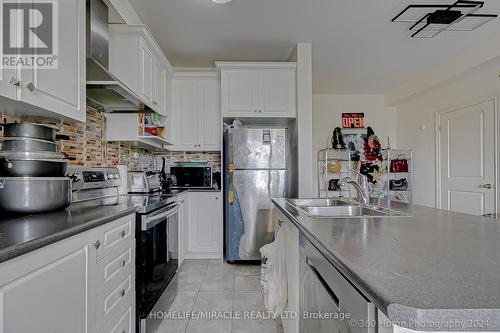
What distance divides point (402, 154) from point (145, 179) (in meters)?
4.60

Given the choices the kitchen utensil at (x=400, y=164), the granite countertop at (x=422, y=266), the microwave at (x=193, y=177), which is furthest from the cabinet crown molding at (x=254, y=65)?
the kitchen utensil at (x=400, y=164)

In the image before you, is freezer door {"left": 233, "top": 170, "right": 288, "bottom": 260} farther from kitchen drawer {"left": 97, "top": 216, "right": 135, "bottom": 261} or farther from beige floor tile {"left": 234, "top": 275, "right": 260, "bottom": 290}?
kitchen drawer {"left": 97, "top": 216, "right": 135, "bottom": 261}

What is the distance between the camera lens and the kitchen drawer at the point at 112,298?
128cm

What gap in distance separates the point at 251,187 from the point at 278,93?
1199mm

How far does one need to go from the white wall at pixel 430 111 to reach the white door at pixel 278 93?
91.0 inches

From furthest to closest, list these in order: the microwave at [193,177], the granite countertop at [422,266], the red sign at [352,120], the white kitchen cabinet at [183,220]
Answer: the red sign at [352,120]
the microwave at [193,177]
the white kitchen cabinet at [183,220]
the granite countertop at [422,266]

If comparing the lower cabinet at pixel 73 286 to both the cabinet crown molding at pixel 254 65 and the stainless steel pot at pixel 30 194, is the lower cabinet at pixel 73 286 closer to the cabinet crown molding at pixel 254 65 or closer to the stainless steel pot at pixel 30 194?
the stainless steel pot at pixel 30 194

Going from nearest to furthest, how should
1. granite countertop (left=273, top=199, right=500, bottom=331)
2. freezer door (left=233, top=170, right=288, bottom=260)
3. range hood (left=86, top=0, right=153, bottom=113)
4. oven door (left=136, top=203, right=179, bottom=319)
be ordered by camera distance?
granite countertop (left=273, top=199, right=500, bottom=331)
oven door (left=136, top=203, right=179, bottom=319)
range hood (left=86, top=0, right=153, bottom=113)
freezer door (left=233, top=170, right=288, bottom=260)

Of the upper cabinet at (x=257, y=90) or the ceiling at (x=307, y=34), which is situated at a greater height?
the ceiling at (x=307, y=34)

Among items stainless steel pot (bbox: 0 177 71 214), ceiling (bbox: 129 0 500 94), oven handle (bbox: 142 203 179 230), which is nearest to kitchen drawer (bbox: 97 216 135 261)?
oven handle (bbox: 142 203 179 230)

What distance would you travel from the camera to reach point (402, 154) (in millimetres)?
5203

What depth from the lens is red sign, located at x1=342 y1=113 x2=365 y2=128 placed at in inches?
211

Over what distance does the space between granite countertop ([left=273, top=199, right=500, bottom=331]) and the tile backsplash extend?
177cm

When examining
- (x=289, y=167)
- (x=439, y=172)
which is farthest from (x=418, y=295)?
(x=439, y=172)
